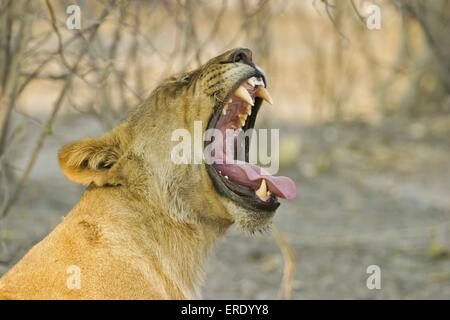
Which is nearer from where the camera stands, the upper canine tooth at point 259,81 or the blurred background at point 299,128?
the upper canine tooth at point 259,81

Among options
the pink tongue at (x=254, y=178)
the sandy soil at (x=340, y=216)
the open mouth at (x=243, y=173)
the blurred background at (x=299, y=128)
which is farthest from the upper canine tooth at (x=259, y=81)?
the sandy soil at (x=340, y=216)

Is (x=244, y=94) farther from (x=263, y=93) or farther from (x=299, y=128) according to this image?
(x=299, y=128)

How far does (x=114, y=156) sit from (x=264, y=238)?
3.56m

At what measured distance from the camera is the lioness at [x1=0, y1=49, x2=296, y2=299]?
3742 millimetres

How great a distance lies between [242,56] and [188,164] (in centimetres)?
48

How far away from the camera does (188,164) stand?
398 centimetres

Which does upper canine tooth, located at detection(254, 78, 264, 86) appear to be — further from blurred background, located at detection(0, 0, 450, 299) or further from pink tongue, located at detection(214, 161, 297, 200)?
blurred background, located at detection(0, 0, 450, 299)

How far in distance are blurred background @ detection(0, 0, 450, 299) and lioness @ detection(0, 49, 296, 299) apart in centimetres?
59

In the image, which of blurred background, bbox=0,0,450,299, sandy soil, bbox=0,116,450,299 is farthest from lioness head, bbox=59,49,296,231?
sandy soil, bbox=0,116,450,299

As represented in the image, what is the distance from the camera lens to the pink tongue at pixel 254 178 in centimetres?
398

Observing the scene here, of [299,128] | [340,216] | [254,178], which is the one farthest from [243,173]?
[299,128]

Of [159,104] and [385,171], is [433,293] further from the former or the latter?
[385,171]

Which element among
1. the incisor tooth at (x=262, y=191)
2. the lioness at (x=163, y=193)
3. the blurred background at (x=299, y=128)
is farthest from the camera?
the blurred background at (x=299, y=128)

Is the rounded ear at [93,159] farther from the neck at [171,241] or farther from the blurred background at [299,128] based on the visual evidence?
the blurred background at [299,128]
